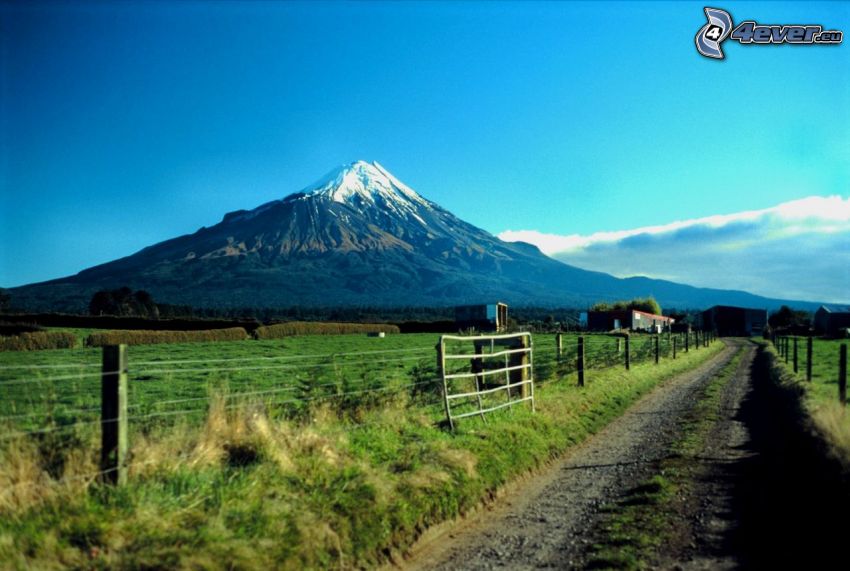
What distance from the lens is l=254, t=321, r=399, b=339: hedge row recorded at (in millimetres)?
59188

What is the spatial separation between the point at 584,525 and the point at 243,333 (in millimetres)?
53677

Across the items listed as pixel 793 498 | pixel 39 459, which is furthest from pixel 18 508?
pixel 793 498

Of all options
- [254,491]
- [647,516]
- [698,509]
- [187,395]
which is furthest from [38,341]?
[698,509]

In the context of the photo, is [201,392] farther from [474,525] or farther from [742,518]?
[742,518]

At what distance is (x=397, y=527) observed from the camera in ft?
20.0

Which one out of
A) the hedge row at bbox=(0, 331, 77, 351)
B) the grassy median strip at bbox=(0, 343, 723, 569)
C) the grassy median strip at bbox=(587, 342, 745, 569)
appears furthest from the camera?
the hedge row at bbox=(0, 331, 77, 351)

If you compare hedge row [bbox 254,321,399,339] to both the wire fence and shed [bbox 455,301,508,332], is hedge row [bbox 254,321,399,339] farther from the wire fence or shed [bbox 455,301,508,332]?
the wire fence

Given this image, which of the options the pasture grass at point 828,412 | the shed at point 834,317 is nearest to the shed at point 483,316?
the shed at point 834,317

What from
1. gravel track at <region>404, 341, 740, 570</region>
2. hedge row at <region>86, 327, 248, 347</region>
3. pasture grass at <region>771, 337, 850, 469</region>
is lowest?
gravel track at <region>404, 341, 740, 570</region>

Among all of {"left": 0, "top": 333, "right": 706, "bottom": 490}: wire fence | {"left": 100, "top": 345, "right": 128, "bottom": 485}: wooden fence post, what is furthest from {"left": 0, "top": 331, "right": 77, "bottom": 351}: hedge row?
Result: {"left": 100, "top": 345, "right": 128, "bottom": 485}: wooden fence post

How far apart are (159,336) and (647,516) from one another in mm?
47486

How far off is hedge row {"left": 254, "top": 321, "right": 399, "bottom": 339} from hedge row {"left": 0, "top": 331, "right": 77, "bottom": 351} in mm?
18821

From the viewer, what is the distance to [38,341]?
38.9 m

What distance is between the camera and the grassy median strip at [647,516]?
18.3 feet
